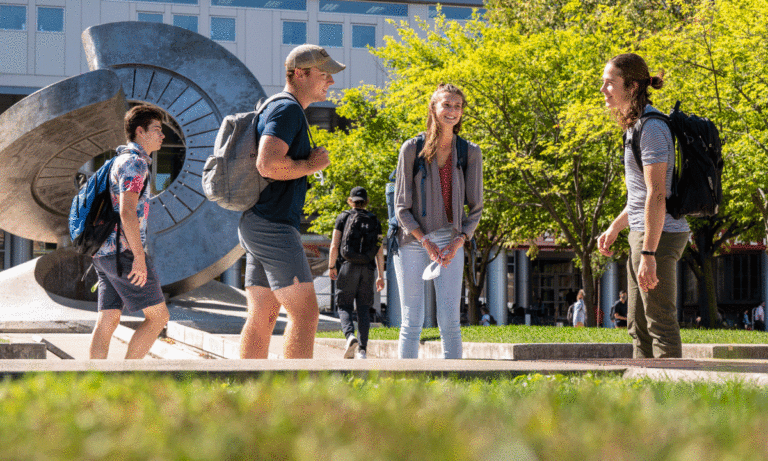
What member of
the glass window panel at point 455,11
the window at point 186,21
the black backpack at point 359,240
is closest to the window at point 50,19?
the window at point 186,21

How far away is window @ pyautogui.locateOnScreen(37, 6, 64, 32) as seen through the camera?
32.8 metres

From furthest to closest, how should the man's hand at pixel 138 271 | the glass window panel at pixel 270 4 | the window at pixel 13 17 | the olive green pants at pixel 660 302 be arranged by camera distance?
the glass window panel at pixel 270 4 → the window at pixel 13 17 → the man's hand at pixel 138 271 → the olive green pants at pixel 660 302

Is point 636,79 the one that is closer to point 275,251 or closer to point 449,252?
point 449,252

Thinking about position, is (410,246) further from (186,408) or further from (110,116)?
(110,116)

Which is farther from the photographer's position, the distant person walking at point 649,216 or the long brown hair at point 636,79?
the long brown hair at point 636,79

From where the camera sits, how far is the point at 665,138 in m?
4.98

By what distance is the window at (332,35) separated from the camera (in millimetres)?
36188

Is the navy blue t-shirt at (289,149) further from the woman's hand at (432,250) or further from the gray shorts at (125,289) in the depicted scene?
the gray shorts at (125,289)

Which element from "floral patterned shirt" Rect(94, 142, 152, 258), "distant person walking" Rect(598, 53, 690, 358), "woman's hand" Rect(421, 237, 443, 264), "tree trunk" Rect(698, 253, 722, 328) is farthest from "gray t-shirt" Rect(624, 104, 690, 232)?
"tree trunk" Rect(698, 253, 722, 328)

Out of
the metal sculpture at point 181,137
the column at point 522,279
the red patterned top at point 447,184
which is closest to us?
the red patterned top at point 447,184


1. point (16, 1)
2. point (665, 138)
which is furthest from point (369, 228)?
point (16, 1)

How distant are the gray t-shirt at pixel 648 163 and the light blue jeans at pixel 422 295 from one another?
1179 mm

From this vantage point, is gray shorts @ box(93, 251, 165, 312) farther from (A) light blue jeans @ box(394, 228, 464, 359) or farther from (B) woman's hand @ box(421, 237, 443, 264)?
(B) woman's hand @ box(421, 237, 443, 264)

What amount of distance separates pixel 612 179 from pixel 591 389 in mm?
18459
